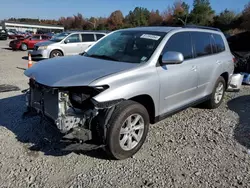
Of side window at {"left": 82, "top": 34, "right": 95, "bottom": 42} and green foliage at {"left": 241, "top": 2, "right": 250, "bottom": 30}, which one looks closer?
side window at {"left": 82, "top": 34, "right": 95, "bottom": 42}

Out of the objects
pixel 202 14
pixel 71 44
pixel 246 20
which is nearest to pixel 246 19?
pixel 246 20

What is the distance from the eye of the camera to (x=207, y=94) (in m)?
5.07

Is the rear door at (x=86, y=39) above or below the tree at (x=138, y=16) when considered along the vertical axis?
below

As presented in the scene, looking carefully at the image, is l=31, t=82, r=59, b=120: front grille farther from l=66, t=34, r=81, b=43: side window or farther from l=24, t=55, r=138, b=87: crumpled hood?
l=66, t=34, r=81, b=43: side window

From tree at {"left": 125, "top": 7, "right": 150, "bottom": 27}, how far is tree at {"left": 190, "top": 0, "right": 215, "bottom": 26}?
23.0 m

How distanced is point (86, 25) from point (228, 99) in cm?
10129

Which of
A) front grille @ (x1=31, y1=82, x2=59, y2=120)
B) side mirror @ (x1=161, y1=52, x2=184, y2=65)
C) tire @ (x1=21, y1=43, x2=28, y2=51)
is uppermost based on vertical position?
tire @ (x1=21, y1=43, x2=28, y2=51)

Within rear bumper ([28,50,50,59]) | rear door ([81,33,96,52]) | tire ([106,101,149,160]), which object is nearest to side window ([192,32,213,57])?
tire ([106,101,149,160])

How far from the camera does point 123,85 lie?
3.15 meters

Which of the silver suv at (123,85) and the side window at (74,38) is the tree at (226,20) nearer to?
the side window at (74,38)

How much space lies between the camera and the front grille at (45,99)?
10.3 feet

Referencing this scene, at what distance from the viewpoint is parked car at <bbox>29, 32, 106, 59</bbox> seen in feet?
43.5

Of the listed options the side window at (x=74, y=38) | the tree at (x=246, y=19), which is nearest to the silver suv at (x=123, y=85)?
the side window at (x=74, y=38)

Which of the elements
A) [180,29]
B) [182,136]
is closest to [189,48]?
[180,29]
